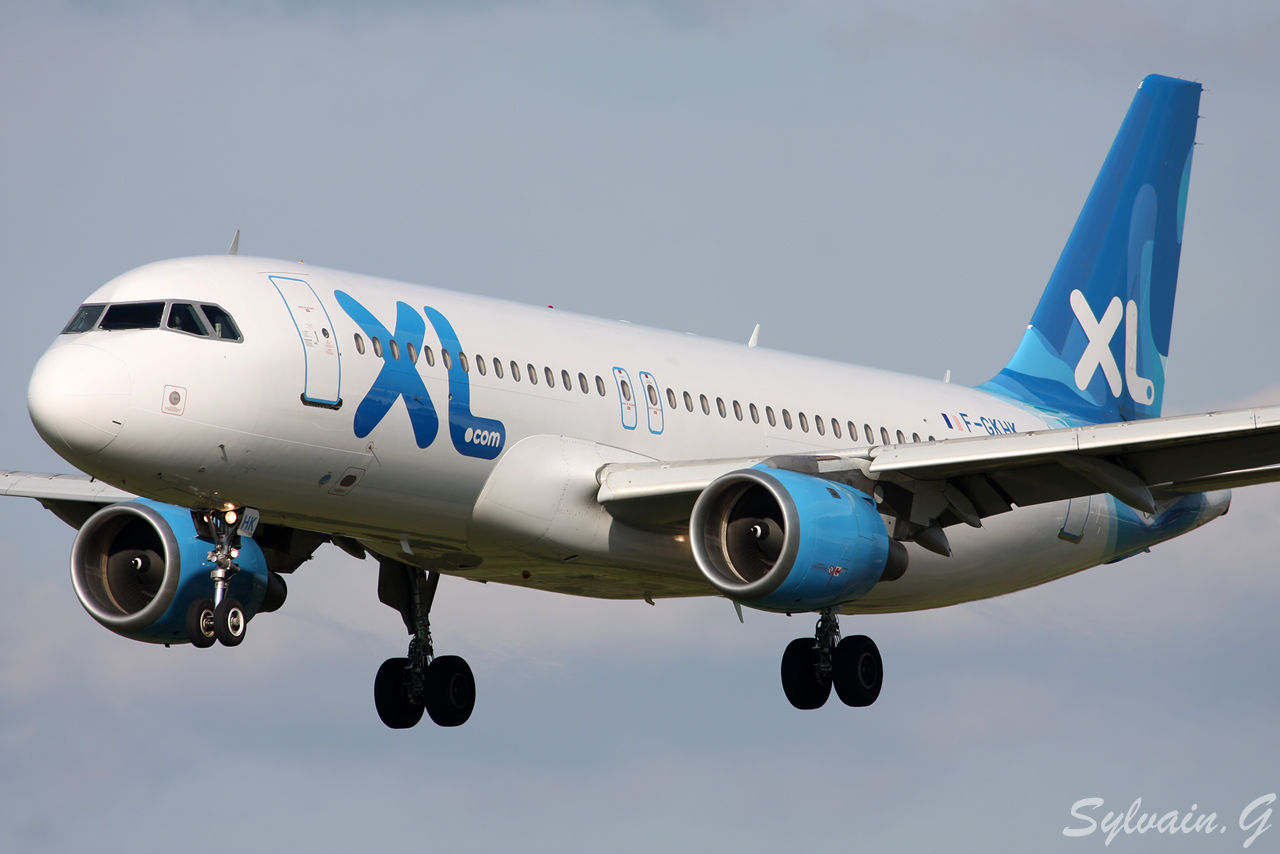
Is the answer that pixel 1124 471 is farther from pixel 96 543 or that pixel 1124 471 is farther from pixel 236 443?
pixel 96 543

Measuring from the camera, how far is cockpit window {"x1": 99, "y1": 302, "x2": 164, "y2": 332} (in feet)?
72.7

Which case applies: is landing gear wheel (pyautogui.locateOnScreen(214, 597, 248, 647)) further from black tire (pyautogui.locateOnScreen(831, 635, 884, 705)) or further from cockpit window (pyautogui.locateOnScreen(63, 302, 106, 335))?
black tire (pyautogui.locateOnScreen(831, 635, 884, 705))

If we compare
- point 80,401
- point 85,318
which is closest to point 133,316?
point 85,318

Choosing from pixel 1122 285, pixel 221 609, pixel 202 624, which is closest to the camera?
pixel 221 609

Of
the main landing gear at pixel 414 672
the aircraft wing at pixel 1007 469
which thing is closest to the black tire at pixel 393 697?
the main landing gear at pixel 414 672

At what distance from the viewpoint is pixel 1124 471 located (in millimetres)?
24500

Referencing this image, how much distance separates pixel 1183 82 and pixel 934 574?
610 inches

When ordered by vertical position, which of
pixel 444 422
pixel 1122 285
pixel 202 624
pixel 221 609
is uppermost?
pixel 1122 285

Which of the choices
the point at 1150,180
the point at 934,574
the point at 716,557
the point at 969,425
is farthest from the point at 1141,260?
the point at 716,557

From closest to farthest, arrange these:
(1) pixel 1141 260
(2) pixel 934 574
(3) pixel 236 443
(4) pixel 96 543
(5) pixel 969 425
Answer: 1. (3) pixel 236 443
2. (4) pixel 96 543
3. (2) pixel 934 574
4. (5) pixel 969 425
5. (1) pixel 1141 260

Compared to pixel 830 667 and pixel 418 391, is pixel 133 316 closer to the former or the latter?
pixel 418 391

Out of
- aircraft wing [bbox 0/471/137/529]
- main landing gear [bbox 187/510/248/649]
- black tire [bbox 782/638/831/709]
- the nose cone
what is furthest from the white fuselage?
aircraft wing [bbox 0/471/137/529]

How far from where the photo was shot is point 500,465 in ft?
80.2

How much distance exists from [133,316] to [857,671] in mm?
→ 13182
